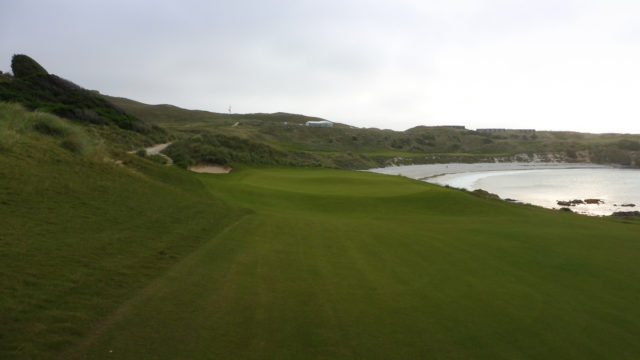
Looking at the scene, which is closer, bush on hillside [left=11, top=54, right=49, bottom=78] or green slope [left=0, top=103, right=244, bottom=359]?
green slope [left=0, top=103, right=244, bottom=359]

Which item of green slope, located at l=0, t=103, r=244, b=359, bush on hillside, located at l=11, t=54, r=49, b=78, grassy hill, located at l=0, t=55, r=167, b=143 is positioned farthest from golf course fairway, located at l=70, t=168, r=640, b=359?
bush on hillside, located at l=11, t=54, r=49, b=78

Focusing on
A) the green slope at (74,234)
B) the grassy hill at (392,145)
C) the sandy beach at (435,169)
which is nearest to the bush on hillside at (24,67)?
the grassy hill at (392,145)

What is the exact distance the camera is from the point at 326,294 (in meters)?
7.25

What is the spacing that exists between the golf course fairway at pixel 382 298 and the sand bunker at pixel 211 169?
2319 cm

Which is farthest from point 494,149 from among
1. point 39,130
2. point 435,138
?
point 39,130

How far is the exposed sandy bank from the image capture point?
3630cm

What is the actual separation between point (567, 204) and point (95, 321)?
41.4 m

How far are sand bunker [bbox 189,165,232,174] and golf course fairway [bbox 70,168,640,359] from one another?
23188mm

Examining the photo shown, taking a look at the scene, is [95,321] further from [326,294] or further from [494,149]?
[494,149]

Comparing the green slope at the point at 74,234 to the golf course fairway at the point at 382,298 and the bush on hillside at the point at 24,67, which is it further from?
the bush on hillside at the point at 24,67

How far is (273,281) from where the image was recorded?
25.5ft

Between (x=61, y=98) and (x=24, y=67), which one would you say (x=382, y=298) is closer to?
(x=61, y=98)

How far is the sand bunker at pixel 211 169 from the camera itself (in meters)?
36.3

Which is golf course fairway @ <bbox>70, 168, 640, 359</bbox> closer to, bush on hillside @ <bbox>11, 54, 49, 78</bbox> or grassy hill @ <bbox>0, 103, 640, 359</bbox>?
grassy hill @ <bbox>0, 103, 640, 359</bbox>
